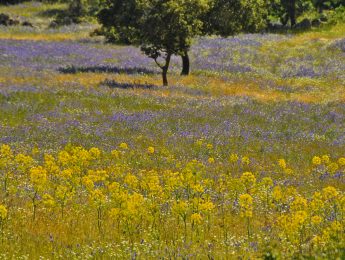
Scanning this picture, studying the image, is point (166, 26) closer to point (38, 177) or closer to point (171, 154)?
point (171, 154)

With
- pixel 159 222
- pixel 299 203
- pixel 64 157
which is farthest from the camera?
pixel 64 157

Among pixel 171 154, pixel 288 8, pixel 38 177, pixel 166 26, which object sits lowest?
pixel 171 154

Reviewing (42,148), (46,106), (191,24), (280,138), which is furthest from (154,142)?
(191,24)

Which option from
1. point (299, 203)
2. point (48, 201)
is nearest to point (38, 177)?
point (48, 201)

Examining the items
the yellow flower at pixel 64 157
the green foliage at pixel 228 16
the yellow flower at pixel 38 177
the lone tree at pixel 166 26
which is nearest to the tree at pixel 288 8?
the green foliage at pixel 228 16

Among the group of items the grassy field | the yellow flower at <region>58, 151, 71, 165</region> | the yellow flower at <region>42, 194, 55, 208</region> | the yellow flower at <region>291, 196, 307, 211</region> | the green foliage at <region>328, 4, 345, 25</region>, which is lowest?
the grassy field

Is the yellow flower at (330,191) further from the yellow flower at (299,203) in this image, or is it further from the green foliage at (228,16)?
the green foliage at (228,16)

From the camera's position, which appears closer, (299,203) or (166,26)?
(299,203)

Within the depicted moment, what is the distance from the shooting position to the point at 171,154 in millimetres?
15812

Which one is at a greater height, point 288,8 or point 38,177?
point 288,8

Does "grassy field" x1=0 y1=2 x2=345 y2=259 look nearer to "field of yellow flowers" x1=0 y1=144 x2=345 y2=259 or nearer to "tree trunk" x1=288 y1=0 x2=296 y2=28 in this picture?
"field of yellow flowers" x1=0 y1=144 x2=345 y2=259

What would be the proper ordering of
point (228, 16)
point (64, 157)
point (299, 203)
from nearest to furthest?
point (299, 203) → point (64, 157) → point (228, 16)

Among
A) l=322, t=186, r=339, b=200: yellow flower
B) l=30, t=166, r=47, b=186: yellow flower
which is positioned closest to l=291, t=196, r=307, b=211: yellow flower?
l=322, t=186, r=339, b=200: yellow flower

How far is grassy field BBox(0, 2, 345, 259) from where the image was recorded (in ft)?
27.2
